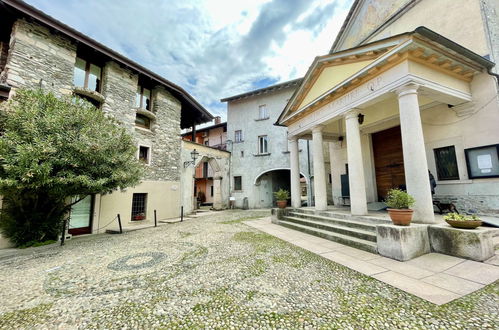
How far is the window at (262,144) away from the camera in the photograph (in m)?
17.2

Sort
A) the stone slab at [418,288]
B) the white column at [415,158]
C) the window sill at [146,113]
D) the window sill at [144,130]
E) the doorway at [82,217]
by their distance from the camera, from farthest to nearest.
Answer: the window sill at [146,113], the window sill at [144,130], the doorway at [82,217], the white column at [415,158], the stone slab at [418,288]

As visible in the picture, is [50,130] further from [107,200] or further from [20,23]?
[20,23]

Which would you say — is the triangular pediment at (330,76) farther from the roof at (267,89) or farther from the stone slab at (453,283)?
the roof at (267,89)

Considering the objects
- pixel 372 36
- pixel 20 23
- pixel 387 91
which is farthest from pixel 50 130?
pixel 372 36

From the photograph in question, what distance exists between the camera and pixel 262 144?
1744 cm

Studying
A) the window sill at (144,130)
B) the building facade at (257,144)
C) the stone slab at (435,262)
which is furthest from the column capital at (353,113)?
the window sill at (144,130)

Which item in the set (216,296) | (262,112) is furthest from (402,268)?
(262,112)

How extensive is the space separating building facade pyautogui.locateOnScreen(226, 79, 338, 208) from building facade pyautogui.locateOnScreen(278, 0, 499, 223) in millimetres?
8071

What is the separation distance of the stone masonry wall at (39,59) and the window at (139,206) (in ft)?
19.3

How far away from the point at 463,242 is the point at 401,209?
3.72 ft

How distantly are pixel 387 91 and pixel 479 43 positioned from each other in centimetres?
389

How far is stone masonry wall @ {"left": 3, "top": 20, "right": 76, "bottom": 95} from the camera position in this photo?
23.5ft

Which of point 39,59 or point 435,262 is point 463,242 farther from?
point 39,59

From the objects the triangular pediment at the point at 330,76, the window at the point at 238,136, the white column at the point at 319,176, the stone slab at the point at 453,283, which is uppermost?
the window at the point at 238,136
